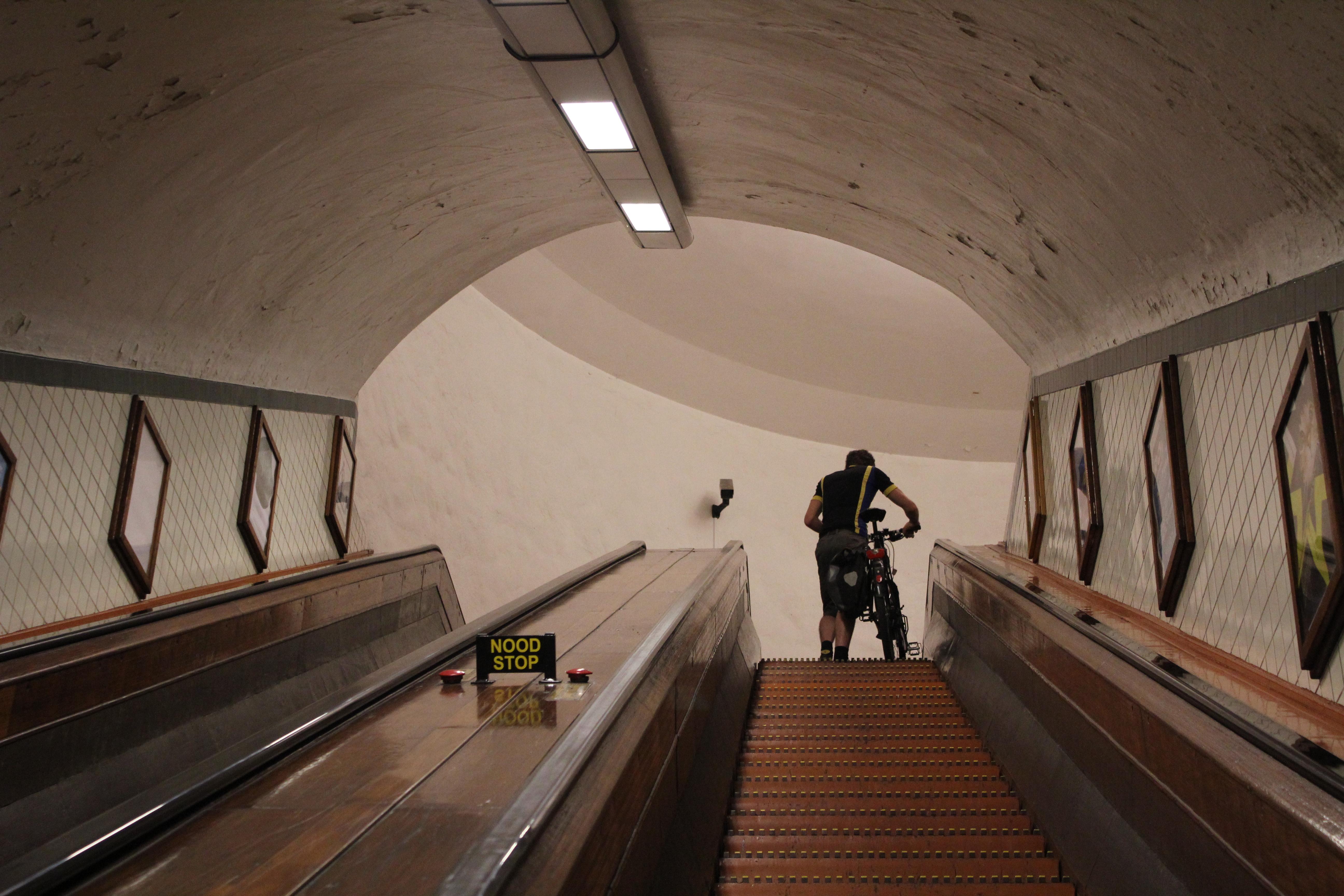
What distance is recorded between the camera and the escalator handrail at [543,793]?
5.40 ft

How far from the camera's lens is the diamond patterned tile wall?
9.70 ft

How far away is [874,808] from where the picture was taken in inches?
138

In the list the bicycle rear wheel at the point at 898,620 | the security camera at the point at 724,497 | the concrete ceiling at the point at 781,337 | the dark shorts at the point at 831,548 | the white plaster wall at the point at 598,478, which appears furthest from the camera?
the concrete ceiling at the point at 781,337

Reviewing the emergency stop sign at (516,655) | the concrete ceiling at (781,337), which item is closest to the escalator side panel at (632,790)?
the emergency stop sign at (516,655)

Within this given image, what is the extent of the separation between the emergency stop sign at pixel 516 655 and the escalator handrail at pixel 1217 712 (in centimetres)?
173

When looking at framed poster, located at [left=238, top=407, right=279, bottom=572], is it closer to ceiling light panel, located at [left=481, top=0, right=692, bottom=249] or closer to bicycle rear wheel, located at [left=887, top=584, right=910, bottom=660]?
ceiling light panel, located at [left=481, top=0, right=692, bottom=249]

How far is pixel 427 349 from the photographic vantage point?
36.1 feet

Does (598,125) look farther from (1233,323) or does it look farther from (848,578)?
(848,578)

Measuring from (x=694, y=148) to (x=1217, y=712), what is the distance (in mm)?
3809

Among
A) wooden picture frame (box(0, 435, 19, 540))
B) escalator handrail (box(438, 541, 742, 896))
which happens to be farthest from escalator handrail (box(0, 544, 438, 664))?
escalator handrail (box(438, 541, 742, 896))

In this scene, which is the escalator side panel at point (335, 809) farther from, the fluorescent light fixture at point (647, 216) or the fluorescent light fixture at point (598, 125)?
the fluorescent light fixture at point (647, 216)

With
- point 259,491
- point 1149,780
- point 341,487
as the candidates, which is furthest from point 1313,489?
point 341,487

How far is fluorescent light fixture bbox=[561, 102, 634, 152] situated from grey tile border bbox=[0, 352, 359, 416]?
231cm

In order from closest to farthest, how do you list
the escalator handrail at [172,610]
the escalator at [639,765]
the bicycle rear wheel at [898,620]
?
the escalator at [639,765] → the escalator handrail at [172,610] → the bicycle rear wheel at [898,620]
